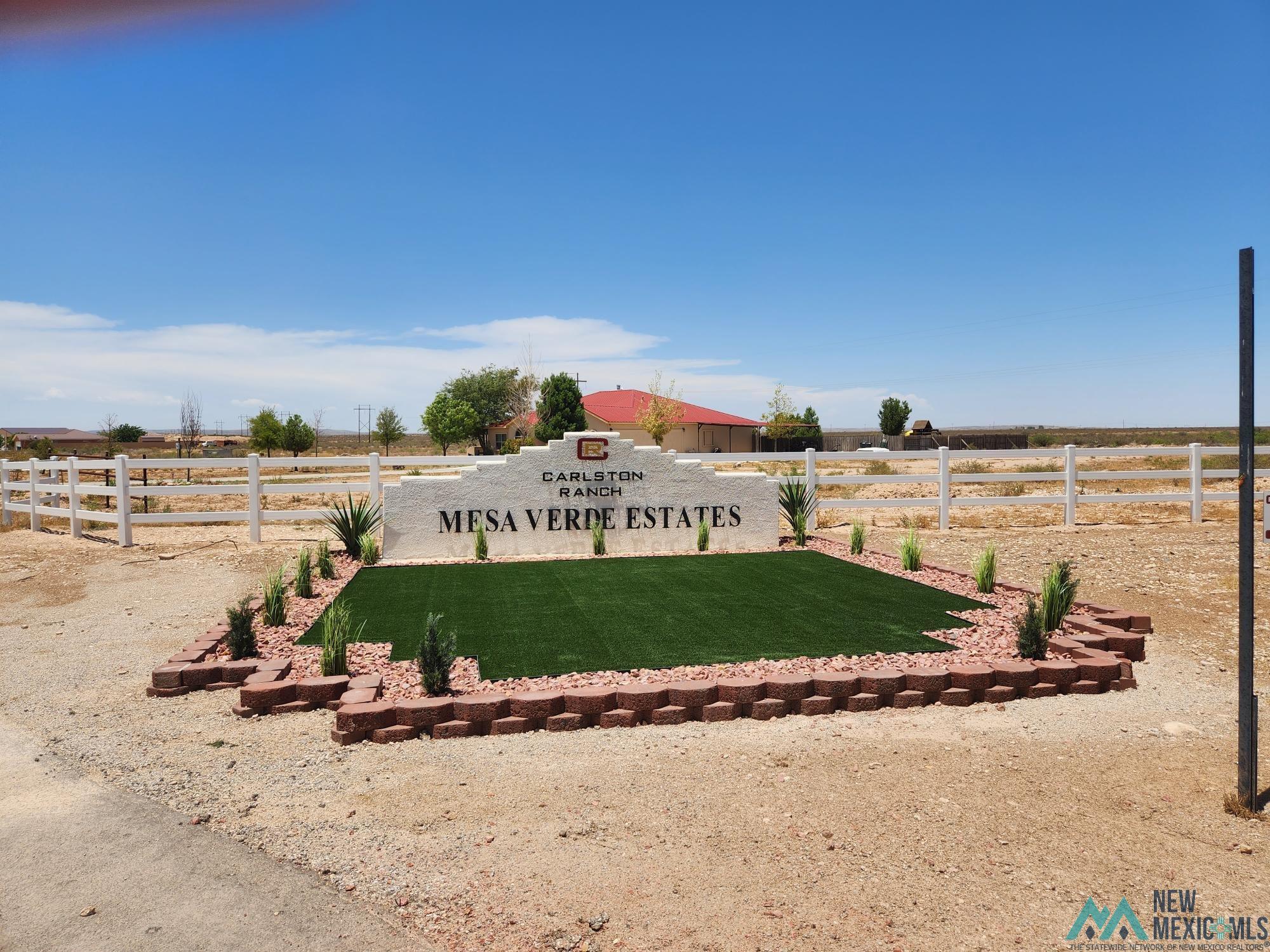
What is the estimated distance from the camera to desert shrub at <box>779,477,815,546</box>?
A: 13.9 metres

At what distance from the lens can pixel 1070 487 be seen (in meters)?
16.2

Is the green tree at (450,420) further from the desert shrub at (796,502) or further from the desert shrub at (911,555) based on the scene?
the desert shrub at (911,555)

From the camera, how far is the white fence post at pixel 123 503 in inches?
540

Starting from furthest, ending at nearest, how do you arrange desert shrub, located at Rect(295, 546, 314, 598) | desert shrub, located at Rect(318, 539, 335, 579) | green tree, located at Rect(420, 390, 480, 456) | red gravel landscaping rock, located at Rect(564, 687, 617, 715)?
green tree, located at Rect(420, 390, 480, 456) → desert shrub, located at Rect(318, 539, 335, 579) → desert shrub, located at Rect(295, 546, 314, 598) → red gravel landscaping rock, located at Rect(564, 687, 617, 715)

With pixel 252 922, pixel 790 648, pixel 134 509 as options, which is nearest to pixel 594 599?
pixel 790 648

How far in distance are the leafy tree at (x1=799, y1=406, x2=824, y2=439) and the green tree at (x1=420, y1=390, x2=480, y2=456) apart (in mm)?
25920

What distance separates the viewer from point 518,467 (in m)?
12.9

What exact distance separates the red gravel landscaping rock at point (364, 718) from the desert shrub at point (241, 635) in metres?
2.01

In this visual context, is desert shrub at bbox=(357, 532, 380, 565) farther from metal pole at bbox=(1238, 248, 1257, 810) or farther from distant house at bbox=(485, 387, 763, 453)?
distant house at bbox=(485, 387, 763, 453)

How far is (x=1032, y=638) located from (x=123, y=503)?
14410mm

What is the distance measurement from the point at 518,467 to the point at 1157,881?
1047 cm

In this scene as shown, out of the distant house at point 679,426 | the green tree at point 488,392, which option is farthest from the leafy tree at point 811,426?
the green tree at point 488,392

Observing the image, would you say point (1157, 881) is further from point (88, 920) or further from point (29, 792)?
point (29, 792)

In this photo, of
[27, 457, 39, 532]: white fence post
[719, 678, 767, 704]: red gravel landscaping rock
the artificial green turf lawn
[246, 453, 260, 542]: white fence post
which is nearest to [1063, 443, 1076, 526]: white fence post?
the artificial green turf lawn
